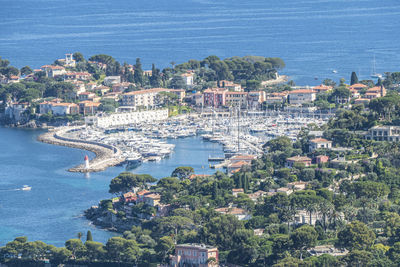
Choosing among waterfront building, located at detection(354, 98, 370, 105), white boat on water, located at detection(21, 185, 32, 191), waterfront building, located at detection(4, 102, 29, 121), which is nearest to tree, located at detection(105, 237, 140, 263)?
white boat on water, located at detection(21, 185, 32, 191)

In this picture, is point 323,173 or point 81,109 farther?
point 81,109

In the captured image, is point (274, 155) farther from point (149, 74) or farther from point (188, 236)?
point (149, 74)

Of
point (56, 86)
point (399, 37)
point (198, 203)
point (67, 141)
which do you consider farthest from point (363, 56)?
point (198, 203)

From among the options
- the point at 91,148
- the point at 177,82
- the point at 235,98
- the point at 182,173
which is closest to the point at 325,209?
the point at 182,173

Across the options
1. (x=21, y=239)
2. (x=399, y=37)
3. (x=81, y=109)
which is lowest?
(x=21, y=239)

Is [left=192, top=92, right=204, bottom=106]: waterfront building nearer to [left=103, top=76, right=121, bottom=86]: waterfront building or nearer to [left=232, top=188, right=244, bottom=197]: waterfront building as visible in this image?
[left=103, top=76, right=121, bottom=86]: waterfront building

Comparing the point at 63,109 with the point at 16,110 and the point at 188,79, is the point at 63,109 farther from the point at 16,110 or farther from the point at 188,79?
the point at 188,79
